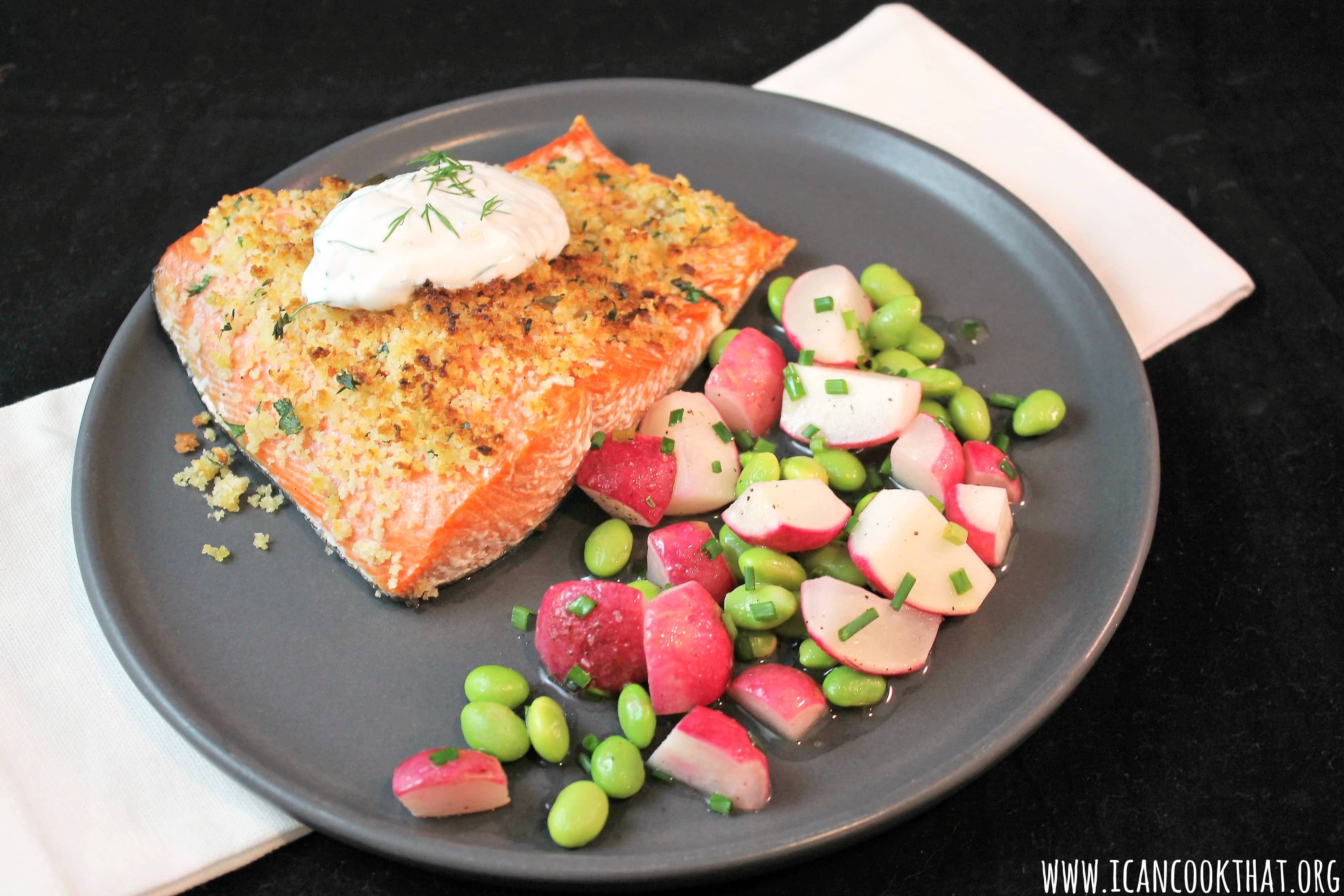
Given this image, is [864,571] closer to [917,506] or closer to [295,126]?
[917,506]

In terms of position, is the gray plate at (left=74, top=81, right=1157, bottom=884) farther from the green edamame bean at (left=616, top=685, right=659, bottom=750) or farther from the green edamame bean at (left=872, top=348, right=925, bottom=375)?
the green edamame bean at (left=872, top=348, right=925, bottom=375)

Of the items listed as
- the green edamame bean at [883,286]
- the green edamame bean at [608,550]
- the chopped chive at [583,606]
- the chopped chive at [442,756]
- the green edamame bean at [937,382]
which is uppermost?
the green edamame bean at [883,286]

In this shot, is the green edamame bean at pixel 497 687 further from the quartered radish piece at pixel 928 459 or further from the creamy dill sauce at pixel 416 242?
the quartered radish piece at pixel 928 459

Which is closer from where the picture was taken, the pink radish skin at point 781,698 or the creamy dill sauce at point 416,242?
the pink radish skin at point 781,698

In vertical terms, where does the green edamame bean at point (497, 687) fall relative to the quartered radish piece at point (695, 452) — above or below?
below

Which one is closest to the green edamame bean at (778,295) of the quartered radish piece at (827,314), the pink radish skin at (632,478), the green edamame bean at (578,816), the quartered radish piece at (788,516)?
the quartered radish piece at (827,314)

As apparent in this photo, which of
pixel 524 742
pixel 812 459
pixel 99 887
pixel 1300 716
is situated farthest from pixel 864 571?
pixel 99 887
